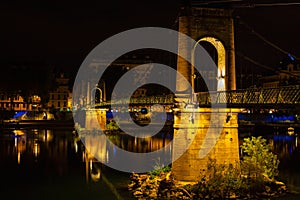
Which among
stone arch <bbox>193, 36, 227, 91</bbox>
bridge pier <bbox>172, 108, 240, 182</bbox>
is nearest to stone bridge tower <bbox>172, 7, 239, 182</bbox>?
bridge pier <bbox>172, 108, 240, 182</bbox>

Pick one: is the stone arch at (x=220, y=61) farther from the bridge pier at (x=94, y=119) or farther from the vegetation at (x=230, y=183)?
the bridge pier at (x=94, y=119)

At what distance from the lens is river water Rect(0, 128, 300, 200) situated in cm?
2381

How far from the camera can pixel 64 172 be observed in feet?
101

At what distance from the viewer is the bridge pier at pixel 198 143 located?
20.6 metres

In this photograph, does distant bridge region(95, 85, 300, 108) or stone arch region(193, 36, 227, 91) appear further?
stone arch region(193, 36, 227, 91)

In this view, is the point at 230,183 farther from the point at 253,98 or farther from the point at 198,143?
the point at 253,98

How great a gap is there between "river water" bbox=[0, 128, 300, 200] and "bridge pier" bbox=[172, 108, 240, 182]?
10.0 feet

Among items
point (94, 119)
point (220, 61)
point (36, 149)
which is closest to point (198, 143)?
point (220, 61)

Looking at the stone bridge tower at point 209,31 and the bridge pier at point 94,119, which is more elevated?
the stone bridge tower at point 209,31

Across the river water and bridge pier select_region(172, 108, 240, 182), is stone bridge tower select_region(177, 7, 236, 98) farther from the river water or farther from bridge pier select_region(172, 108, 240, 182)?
the river water

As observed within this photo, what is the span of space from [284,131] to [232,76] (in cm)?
4671

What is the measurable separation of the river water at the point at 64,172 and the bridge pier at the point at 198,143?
3.05 metres

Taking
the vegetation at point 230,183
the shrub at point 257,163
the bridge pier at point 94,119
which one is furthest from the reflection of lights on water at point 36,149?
the shrub at point 257,163

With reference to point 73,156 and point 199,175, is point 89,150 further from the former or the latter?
point 199,175
